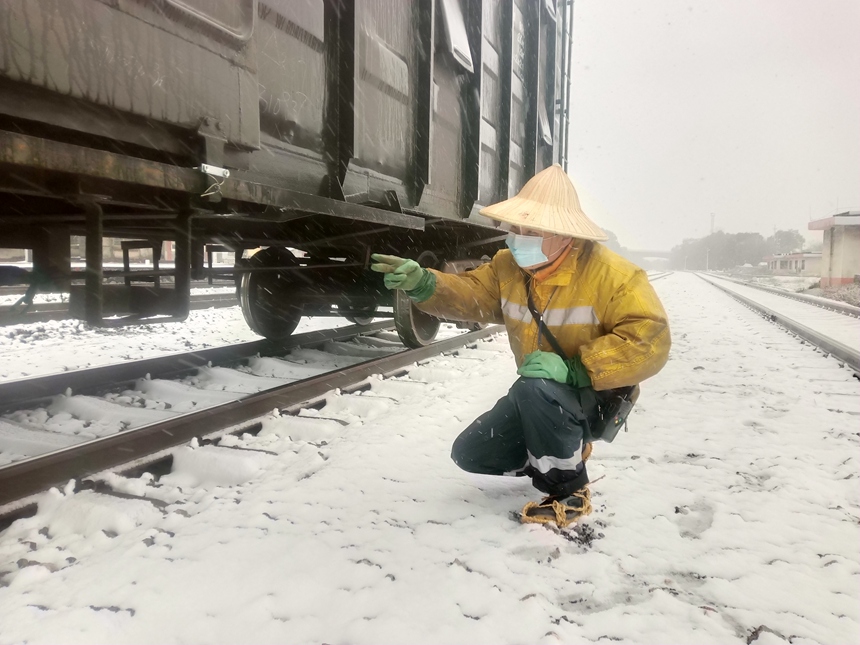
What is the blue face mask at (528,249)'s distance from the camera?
207 cm

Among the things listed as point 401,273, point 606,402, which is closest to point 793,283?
point 606,402

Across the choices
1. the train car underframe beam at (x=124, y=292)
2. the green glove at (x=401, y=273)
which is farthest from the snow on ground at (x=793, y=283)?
the train car underframe beam at (x=124, y=292)

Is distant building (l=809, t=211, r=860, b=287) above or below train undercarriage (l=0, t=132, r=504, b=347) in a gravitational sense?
above

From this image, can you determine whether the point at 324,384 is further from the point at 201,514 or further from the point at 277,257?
the point at 277,257

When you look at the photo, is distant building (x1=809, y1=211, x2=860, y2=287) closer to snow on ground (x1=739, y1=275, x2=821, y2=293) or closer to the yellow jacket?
snow on ground (x1=739, y1=275, x2=821, y2=293)

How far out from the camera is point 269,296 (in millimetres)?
5539

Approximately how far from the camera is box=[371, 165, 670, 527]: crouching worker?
192 cm

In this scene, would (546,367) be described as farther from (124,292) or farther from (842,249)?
(842,249)

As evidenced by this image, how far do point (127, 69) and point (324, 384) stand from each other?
225 centimetres

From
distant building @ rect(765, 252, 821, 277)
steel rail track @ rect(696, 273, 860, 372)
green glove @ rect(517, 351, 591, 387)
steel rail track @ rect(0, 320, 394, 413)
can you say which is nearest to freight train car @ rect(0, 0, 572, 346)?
steel rail track @ rect(0, 320, 394, 413)

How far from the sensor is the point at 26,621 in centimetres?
149

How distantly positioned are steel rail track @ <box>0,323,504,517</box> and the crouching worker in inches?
55.5

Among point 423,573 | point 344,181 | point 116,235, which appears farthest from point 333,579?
point 116,235

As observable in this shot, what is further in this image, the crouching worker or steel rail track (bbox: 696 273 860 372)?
steel rail track (bbox: 696 273 860 372)
